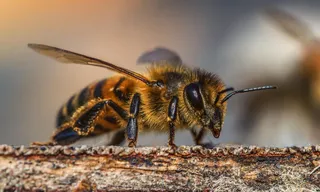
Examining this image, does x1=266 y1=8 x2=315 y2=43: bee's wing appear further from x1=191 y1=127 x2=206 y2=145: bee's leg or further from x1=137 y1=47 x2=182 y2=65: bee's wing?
x1=191 y1=127 x2=206 y2=145: bee's leg

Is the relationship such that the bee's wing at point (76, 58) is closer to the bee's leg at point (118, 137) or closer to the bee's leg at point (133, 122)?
the bee's leg at point (133, 122)

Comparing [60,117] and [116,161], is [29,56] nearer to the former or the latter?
[60,117]

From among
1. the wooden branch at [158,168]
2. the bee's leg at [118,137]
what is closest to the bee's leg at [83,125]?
the bee's leg at [118,137]

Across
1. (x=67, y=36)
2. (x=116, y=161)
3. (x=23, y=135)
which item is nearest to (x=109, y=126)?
(x=116, y=161)

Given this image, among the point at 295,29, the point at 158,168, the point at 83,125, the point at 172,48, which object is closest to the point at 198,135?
the point at 83,125

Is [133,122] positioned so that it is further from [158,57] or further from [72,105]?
[158,57]

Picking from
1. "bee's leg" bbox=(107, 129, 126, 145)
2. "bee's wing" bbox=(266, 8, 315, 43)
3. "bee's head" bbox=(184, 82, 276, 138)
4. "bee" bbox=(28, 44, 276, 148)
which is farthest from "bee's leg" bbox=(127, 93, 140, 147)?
"bee's wing" bbox=(266, 8, 315, 43)
